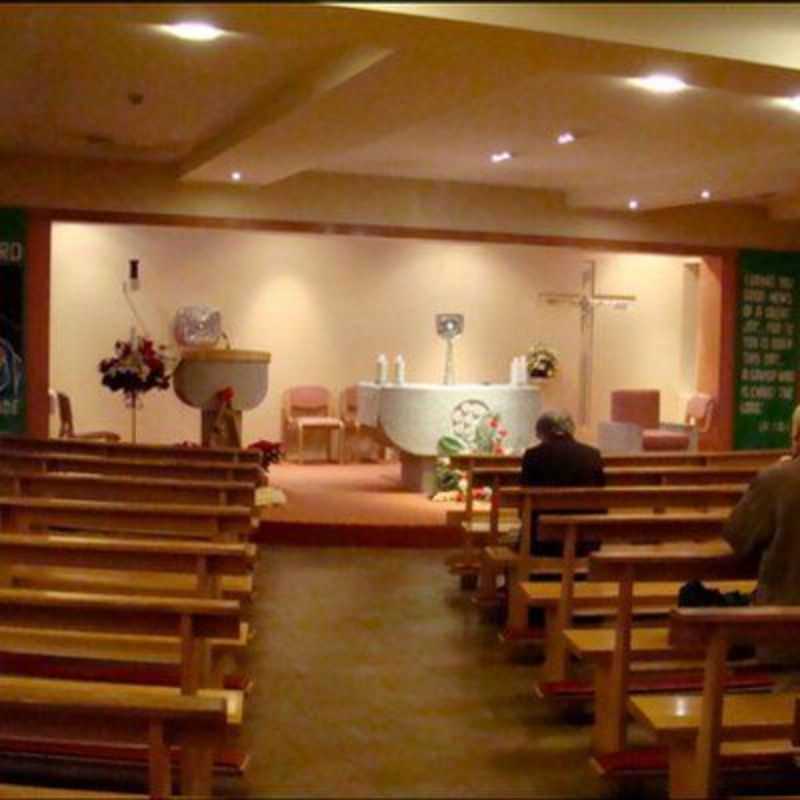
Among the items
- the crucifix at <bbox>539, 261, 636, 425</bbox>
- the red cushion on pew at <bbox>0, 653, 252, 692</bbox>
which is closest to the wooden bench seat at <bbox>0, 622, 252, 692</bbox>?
the red cushion on pew at <bbox>0, 653, 252, 692</bbox>

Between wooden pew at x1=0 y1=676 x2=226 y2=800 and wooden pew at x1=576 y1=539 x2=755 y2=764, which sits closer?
wooden pew at x1=0 y1=676 x2=226 y2=800

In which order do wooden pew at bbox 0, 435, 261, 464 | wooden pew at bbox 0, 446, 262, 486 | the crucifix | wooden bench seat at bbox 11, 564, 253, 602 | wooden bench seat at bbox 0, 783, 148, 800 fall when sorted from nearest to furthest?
wooden bench seat at bbox 0, 783, 148, 800, wooden bench seat at bbox 11, 564, 253, 602, wooden pew at bbox 0, 446, 262, 486, wooden pew at bbox 0, 435, 261, 464, the crucifix

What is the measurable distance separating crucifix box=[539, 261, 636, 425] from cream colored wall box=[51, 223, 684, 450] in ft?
0.32

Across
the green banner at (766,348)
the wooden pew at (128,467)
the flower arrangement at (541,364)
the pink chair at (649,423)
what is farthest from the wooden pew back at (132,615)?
the green banner at (766,348)

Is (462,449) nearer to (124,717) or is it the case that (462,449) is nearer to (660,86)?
(660,86)

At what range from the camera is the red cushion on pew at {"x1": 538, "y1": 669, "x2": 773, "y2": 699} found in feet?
12.2

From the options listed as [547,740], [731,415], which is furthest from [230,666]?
[731,415]

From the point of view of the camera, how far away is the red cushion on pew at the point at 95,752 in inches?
122

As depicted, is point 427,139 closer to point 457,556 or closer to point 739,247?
point 457,556

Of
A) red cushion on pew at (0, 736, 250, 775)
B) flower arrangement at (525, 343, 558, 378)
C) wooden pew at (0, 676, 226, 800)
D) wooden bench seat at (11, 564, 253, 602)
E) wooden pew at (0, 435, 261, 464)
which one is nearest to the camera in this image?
wooden pew at (0, 676, 226, 800)

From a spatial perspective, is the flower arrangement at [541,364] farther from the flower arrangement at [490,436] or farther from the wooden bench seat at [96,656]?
the wooden bench seat at [96,656]

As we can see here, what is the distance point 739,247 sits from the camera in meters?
10.5

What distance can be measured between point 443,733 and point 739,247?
7.87 m

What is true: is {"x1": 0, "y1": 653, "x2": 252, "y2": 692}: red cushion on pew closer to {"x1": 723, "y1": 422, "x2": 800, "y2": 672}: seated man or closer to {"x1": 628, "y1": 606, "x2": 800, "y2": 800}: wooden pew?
{"x1": 628, "y1": 606, "x2": 800, "y2": 800}: wooden pew
